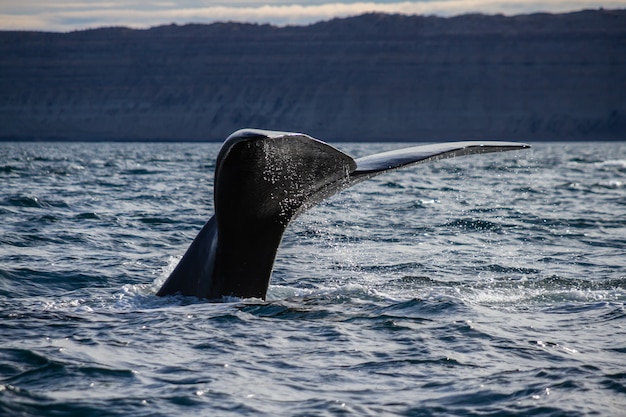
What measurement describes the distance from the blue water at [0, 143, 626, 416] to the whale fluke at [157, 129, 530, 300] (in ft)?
0.76

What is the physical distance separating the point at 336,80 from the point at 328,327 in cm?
11065

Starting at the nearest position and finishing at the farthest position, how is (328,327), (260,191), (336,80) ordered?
(260,191) → (328,327) → (336,80)

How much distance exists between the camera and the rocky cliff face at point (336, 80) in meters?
109

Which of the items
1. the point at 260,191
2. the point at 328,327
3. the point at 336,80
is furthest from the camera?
the point at 336,80

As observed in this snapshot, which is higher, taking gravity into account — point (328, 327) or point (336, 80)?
point (336, 80)

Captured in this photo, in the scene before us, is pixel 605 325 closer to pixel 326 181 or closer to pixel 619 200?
pixel 326 181

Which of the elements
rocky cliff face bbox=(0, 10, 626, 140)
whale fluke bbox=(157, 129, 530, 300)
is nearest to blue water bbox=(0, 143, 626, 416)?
whale fluke bbox=(157, 129, 530, 300)

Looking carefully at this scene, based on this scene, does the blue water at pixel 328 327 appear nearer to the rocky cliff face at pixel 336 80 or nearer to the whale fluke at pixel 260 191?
the whale fluke at pixel 260 191

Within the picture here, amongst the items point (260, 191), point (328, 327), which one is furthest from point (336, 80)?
point (260, 191)

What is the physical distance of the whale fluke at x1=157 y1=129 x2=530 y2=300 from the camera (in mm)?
5086

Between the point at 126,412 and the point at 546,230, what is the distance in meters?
10.4

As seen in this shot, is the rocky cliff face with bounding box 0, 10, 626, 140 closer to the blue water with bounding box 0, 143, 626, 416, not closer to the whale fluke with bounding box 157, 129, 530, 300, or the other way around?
the blue water with bounding box 0, 143, 626, 416

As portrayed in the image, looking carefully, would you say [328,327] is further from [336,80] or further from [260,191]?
[336,80]

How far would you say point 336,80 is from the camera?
380 ft
